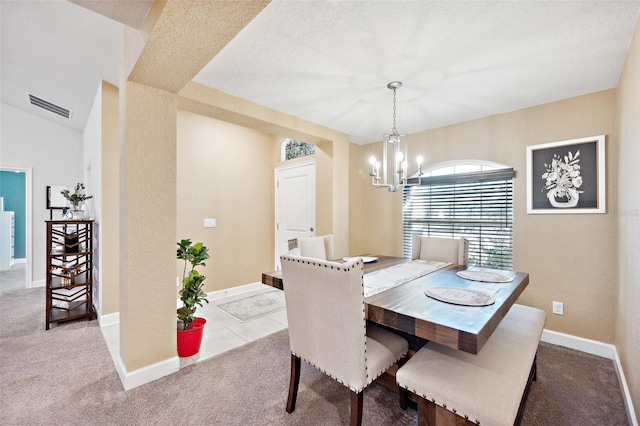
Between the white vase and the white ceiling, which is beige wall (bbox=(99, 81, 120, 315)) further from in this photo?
the white vase

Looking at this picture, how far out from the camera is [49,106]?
400 centimetres

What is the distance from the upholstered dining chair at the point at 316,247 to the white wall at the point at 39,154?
4.86 metres

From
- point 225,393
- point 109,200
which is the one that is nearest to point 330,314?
point 225,393

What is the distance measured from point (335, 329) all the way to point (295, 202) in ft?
10.4

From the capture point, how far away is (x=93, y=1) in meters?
1.42

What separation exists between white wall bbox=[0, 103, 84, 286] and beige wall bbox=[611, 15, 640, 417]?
23.4 ft

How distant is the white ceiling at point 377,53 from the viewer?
5.23 ft

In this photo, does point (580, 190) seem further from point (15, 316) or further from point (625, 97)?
point (15, 316)

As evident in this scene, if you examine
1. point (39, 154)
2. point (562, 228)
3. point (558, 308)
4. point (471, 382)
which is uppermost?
point (39, 154)

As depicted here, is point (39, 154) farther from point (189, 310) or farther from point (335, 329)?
point (335, 329)

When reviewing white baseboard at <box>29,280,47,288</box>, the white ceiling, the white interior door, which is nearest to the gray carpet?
the white interior door

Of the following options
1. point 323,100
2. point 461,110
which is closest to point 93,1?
point 323,100

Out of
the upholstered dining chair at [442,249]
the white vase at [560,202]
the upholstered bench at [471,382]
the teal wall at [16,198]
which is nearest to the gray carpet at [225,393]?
the upholstered bench at [471,382]

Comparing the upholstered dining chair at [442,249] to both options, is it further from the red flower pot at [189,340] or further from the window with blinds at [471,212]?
the red flower pot at [189,340]
